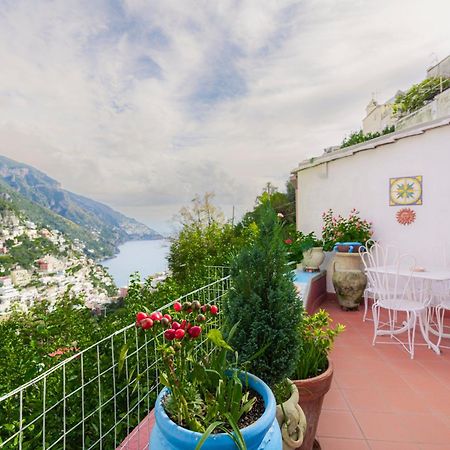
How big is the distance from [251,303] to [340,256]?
390 centimetres

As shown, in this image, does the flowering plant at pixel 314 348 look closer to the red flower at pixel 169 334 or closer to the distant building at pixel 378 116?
the red flower at pixel 169 334

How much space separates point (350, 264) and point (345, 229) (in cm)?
65

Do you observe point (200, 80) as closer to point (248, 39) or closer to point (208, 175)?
point (248, 39)

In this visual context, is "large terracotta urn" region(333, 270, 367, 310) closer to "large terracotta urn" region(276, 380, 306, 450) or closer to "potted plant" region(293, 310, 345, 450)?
"potted plant" region(293, 310, 345, 450)

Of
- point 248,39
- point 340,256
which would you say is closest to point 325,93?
point 248,39

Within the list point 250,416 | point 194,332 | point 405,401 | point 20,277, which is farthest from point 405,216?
point 20,277

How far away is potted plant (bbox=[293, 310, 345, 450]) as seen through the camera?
1708mm

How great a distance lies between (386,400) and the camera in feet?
8.09

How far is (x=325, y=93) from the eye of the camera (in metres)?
6.55

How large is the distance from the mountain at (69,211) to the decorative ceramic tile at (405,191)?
442 cm

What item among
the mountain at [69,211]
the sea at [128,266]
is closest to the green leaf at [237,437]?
the sea at [128,266]

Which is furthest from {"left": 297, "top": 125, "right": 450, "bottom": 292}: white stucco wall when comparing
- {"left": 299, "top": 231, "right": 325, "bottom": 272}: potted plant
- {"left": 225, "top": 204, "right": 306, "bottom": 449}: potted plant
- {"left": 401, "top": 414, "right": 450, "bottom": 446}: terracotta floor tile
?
{"left": 225, "top": 204, "right": 306, "bottom": 449}: potted plant

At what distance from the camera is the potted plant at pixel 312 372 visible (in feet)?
5.60

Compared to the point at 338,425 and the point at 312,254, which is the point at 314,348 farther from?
the point at 312,254
